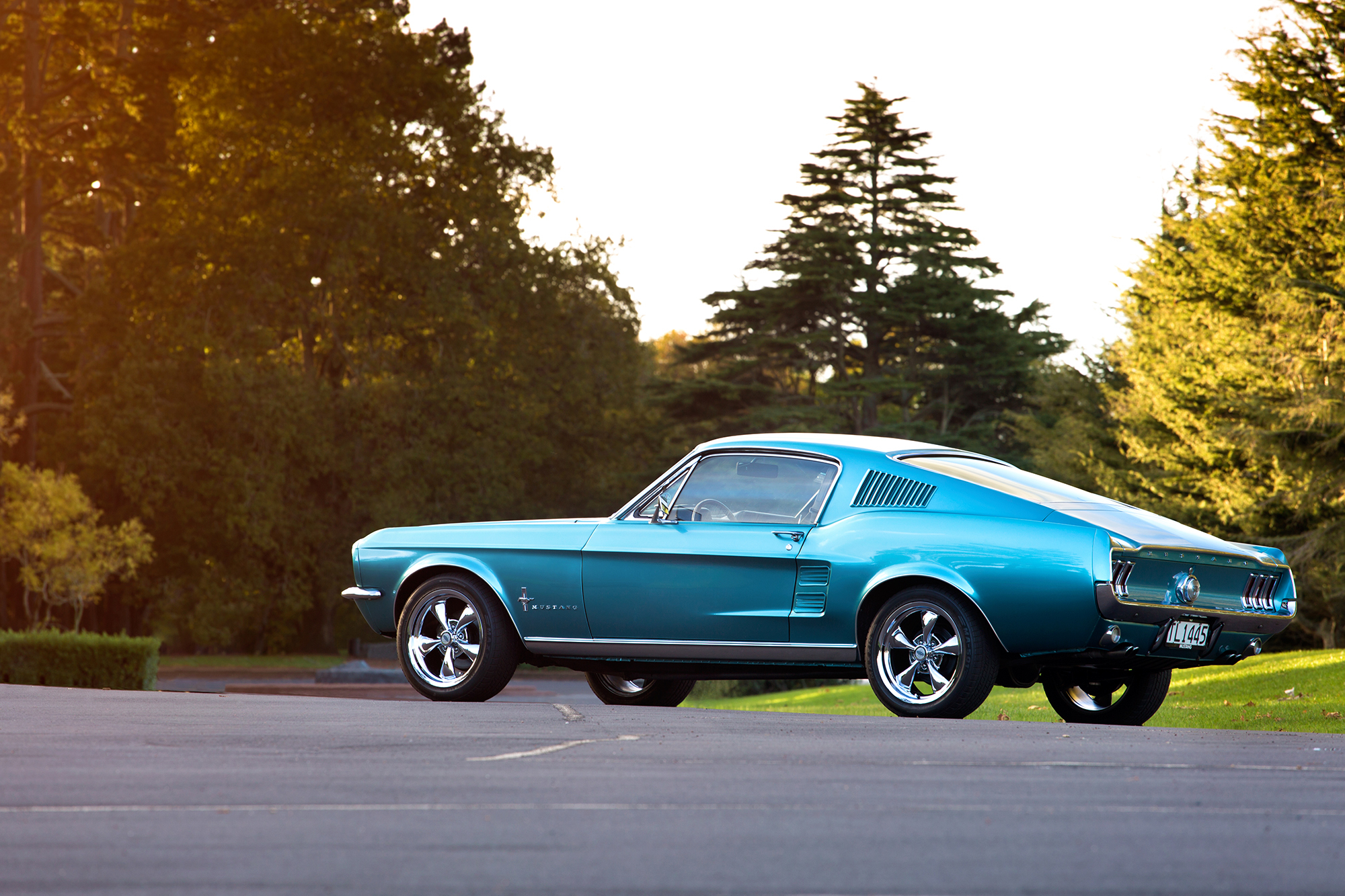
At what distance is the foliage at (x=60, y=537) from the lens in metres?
39.3

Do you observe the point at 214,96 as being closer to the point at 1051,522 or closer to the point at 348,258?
the point at 348,258

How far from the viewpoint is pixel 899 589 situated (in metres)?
9.45

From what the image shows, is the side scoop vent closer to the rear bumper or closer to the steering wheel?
the steering wheel

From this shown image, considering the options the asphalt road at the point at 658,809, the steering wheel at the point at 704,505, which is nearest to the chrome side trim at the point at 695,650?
the asphalt road at the point at 658,809

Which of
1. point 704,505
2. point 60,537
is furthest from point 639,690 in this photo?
point 60,537

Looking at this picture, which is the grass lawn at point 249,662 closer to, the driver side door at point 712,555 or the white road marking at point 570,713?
the white road marking at point 570,713

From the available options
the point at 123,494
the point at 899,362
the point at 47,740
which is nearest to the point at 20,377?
the point at 123,494

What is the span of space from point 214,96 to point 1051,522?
3728 centimetres

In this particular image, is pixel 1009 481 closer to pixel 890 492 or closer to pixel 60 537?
pixel 890 492

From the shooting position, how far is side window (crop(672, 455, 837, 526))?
1000 cm

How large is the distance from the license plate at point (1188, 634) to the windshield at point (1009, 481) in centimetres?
77

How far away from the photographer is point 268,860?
4.73 metres

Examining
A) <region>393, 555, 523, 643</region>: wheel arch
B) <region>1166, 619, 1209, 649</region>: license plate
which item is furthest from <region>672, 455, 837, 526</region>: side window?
<region>1166, 619, 1209, 649</region>: license plate

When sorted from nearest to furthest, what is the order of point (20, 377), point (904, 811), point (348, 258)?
1. point (904, 811)
2. point (348, 258)
3. point (20, 377)
